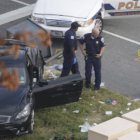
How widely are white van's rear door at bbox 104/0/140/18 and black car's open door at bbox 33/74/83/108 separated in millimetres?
6051

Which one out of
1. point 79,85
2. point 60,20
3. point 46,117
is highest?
point 60,20

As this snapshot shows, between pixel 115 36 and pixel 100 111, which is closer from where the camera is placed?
pixel 100 111

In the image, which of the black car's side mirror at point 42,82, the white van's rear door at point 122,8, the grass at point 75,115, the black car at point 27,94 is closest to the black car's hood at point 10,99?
the black car at point 27,94

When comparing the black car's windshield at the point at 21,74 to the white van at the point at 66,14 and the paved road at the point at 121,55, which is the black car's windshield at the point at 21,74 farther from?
the white van at the point at 66,14

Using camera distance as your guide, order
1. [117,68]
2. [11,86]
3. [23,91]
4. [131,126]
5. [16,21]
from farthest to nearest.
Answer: [16,21], [117,68], [23,91], [131,126], [11,86]

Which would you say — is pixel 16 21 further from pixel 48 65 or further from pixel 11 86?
pixel 11 86

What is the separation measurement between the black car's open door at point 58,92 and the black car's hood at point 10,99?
37 centimetres

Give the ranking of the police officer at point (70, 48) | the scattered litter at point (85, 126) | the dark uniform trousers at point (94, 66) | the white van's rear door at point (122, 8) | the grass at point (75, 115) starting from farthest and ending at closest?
1. the white van's rear door at point (122, 8)
2. the dark uniform trousers at point (94, 66)
3. the police officer at point (70, 48)
4. the scattered litter at point (85, 126)
5. the grass at point (75, 115)

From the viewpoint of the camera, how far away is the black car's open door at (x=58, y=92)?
8297 mm

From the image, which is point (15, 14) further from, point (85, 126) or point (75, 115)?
point (85, 126)

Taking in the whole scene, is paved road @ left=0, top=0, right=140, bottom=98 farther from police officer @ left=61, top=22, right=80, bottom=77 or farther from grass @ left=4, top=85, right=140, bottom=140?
police officer @ left=61, top=22, right=80, bottom=77

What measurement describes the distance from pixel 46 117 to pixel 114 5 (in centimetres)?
660

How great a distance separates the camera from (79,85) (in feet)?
28.5

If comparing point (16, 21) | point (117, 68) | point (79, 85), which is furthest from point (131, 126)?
point (16, 21)
